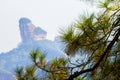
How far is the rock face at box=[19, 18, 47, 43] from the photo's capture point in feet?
346

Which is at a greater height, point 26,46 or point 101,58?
point 101,58

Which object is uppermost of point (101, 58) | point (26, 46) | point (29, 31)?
point (101, 58)

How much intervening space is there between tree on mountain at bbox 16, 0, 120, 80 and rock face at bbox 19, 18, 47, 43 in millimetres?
102346

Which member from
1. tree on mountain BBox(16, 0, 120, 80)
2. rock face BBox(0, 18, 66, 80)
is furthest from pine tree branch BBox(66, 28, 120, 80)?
rock face BBox(0, 18, 66, 80)

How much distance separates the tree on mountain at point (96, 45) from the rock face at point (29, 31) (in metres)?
102

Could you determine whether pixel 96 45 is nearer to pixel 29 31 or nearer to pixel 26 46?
pixel 29 31

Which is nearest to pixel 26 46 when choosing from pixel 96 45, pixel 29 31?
pixel 29 31

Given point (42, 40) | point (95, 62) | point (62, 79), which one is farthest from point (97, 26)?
point (42, 40)

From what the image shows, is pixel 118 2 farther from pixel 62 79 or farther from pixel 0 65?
pixel 0 65

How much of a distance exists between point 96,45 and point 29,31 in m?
104

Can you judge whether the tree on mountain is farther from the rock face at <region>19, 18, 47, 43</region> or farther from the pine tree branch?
the rock face at <region>19, 18, 47, 43</region>

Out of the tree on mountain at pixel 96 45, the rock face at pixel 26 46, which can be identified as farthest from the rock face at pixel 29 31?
the tree on mountain at pixel 96 45

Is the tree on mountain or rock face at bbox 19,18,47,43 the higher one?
the tree on mountain

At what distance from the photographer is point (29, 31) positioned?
350 feet
